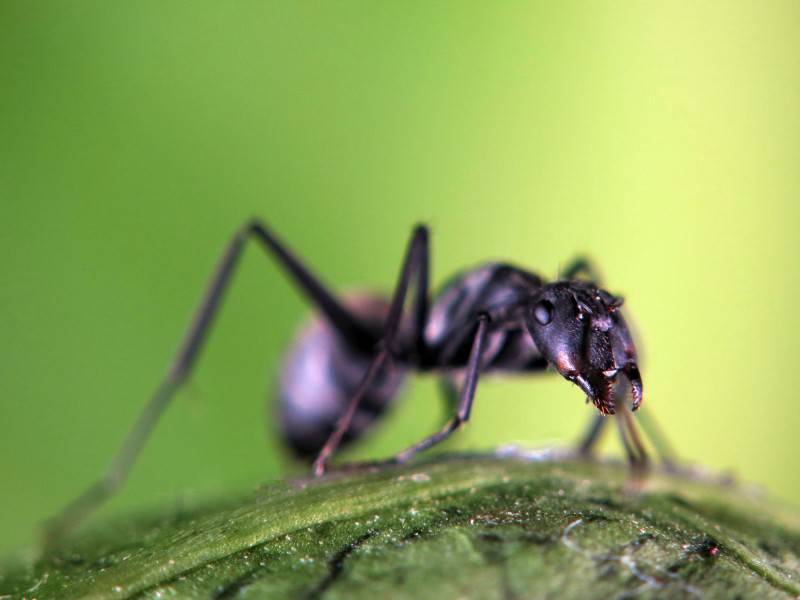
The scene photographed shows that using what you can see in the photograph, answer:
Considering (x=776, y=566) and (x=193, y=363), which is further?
(x=193, y=363)

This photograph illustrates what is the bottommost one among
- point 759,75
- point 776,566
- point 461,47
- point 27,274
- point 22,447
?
point 22,447

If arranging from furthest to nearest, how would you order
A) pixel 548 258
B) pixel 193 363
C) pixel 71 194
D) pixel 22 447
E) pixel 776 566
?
1. pixel 548 258
2. pixel 71 194
3. pixel 22 447
4. pixel 193 363
5. pixel 776 566

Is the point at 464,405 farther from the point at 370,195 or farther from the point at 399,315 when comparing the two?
the point at 370,195

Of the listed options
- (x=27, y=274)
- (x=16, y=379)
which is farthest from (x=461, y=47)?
(x=16, y=379)

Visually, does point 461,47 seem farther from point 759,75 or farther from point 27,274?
point 27,274

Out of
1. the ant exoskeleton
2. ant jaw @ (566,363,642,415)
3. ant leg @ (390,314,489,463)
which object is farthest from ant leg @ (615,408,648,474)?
ant leg @ (390,314,489,463)

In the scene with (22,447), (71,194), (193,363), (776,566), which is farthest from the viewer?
(71,194)

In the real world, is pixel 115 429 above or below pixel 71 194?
below

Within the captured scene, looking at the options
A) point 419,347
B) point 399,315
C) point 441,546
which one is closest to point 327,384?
point 419,347
